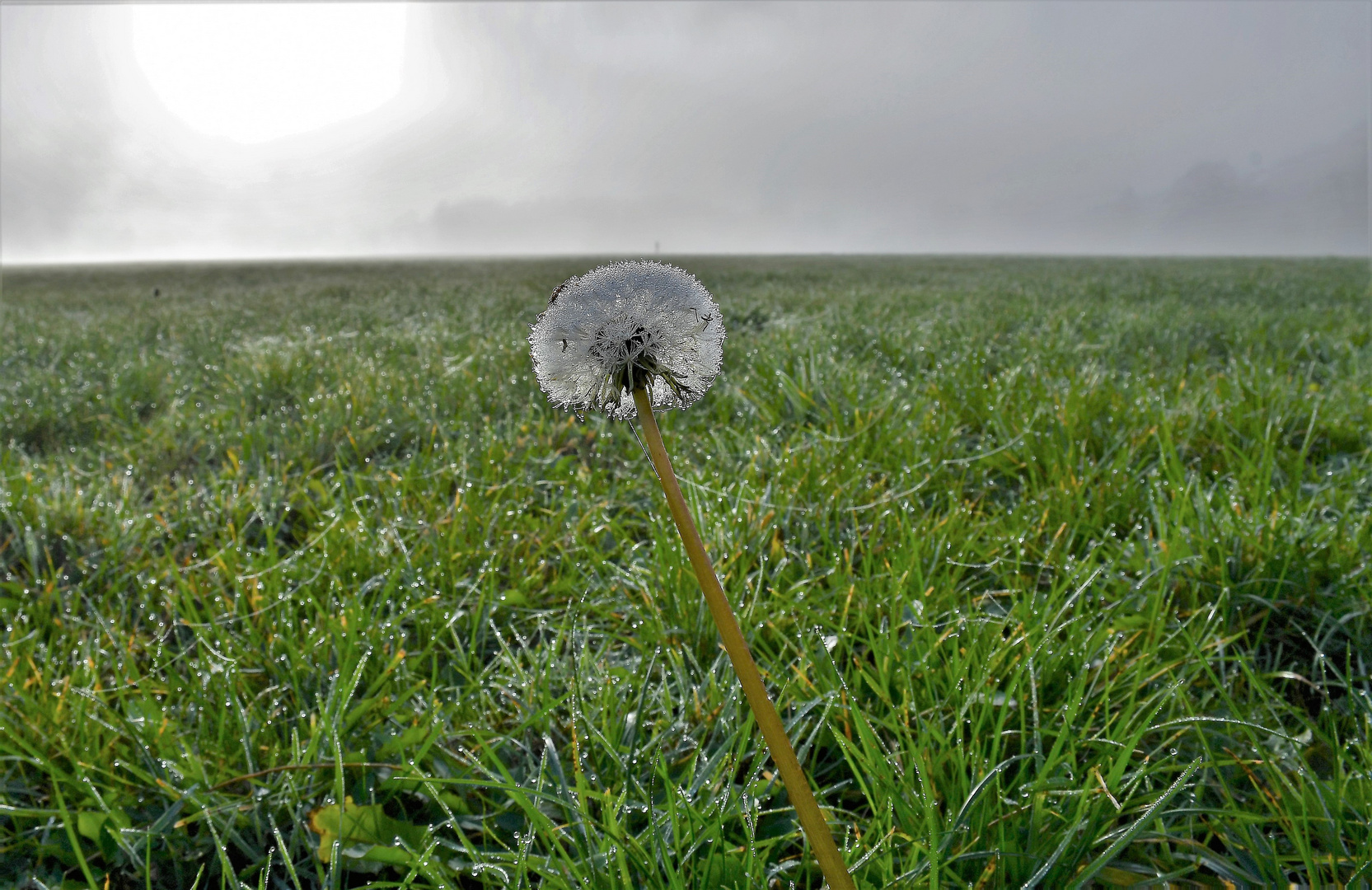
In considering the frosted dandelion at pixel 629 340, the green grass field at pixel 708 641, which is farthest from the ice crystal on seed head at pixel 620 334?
the green grass field at pixel 708 641

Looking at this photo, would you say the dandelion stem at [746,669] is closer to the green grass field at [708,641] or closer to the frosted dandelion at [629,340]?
the frosted dandelion at [629,340]

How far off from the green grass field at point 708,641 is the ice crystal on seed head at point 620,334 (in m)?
0.84

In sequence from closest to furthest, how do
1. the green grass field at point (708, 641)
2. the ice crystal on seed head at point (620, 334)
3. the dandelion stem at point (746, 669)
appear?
the dandelion stem at point (746, 669)
the ice crystal on seed head at point (620, 334)
the green grass field at point (708, 641)

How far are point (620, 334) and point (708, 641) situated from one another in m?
1.43

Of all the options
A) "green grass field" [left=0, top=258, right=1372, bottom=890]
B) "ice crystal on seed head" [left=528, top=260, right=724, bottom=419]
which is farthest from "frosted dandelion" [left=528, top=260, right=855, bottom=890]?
→ "green grass field" [left=0, top=258, right=1372, bottom=890]

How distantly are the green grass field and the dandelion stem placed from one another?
0.59 meters

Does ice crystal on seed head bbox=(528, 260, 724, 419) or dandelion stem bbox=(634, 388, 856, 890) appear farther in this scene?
ice crystal on seed head bbox=(528, 260, 724, 419)

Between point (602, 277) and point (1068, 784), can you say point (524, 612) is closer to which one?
point (1068, 784)

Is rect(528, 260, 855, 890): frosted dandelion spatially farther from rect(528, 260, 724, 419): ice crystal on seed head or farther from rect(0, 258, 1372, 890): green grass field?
rect(0, 258, 1372, 890): green grass field

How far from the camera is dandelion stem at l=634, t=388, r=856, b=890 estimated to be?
0.69 meters

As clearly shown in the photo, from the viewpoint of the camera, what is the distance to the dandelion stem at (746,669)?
0.69 meters

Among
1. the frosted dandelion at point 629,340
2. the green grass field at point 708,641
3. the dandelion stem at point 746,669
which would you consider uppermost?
the frosted dandelion at point 629,340

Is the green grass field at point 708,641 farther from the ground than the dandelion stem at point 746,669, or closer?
closer

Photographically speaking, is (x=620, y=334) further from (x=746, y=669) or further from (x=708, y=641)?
(x=708, y=641)
